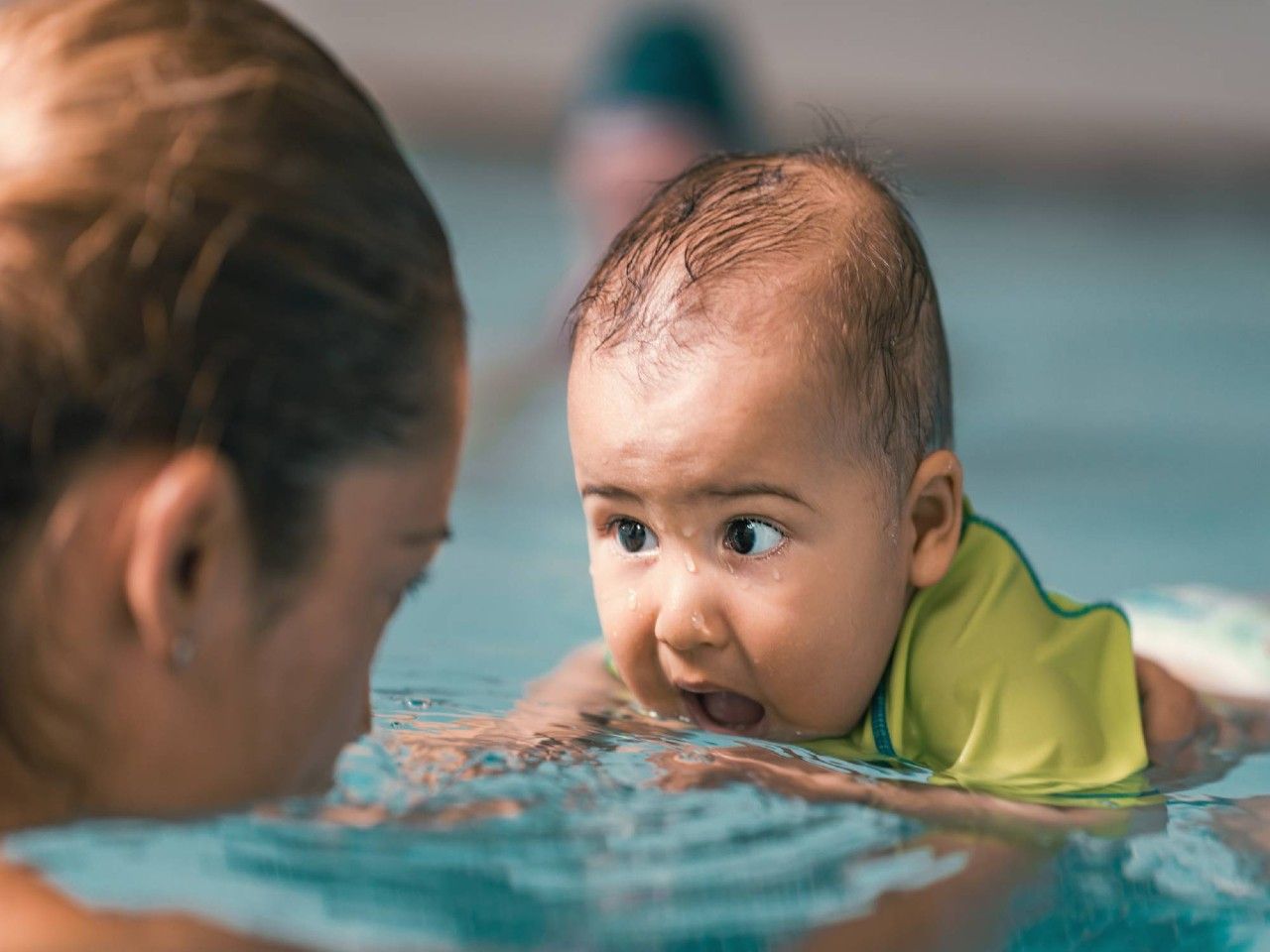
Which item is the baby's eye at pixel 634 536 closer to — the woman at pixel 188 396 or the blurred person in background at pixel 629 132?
the woman at pixel 188 396

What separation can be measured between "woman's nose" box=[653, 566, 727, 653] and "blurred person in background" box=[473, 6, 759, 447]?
11.0ft

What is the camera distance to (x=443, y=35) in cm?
1026

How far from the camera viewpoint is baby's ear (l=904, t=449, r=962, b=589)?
2.25 metres

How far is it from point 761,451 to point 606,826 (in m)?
0.56

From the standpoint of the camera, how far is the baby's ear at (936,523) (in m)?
2.25

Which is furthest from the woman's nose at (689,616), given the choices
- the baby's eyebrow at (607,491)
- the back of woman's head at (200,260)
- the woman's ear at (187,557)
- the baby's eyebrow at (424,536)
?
the woman's ear at (187,557)

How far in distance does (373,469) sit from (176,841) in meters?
0.37

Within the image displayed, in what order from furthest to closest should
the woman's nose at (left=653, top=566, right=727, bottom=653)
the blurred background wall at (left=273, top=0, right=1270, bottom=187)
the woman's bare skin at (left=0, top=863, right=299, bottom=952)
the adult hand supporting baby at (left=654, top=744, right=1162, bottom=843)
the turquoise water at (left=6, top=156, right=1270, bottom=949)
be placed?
the blurred background wall at (left=273, top=0, right=1270, bottom=187)
the woman's nose at (left=653, top=566, right=727, bottom=653)
the adult hand supporting baby at (left=654, top=744, right=1162, bottom=843)
the turquoise water at (left=6, top=156, right=1270, bottom=949)
the woman's bare skin at (left=0, top=863, right=299, bottom=952)

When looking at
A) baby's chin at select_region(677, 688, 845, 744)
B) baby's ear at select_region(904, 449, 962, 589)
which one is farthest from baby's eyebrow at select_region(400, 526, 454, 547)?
baby's ear at select_region(904, 449, 962, 589)

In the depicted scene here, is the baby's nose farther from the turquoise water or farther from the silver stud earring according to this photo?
the silver stud earring

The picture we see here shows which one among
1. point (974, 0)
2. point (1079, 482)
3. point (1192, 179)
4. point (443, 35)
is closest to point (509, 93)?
point (443, 35)

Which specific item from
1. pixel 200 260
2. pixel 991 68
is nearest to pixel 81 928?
pixel 200 260

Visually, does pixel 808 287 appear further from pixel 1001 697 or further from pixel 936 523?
pixel 1001 697

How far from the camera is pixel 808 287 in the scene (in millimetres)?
2129
